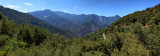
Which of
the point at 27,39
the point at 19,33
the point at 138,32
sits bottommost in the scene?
the point at 27,39

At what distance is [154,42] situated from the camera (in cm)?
1551

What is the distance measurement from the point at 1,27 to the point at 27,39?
26.2 ft

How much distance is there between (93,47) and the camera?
1680 centimetres

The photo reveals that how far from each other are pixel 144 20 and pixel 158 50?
4375 centimetres

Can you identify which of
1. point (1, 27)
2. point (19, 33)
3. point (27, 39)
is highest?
point (1, 27)

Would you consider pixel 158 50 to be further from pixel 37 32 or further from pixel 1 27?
pixel 1 27

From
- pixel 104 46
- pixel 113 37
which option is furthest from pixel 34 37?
pixel 113 37

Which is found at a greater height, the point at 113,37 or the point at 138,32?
the point at 138,32

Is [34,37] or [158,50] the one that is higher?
[158,50]

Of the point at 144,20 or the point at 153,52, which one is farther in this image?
the point at 144,20

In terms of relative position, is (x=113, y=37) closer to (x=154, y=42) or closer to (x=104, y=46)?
(x=104, y=46)

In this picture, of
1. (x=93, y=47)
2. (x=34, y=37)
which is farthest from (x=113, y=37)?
(x=34, y=37)

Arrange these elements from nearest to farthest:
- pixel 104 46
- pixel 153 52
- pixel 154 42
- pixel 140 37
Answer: pixel 153 52
pixel 154 42
pixel 104 46
pixel 140 37

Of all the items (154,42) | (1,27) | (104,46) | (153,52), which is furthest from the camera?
(1,27)
